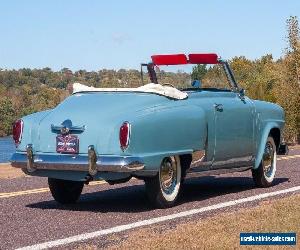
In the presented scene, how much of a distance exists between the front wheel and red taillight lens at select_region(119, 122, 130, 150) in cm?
63

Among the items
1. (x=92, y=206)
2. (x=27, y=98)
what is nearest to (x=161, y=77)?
(x=92, y=206)

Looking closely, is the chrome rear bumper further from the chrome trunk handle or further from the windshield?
the windshield

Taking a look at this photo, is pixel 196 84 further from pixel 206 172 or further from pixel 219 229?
pixel 219 229

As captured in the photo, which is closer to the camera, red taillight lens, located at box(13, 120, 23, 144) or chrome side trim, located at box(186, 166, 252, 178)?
red taillight lens, located at box(13, 120, 23, 144)

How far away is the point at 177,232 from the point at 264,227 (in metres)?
0.81

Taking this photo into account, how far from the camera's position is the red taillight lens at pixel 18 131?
820 centimetres

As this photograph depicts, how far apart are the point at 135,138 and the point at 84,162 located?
0.61 metres

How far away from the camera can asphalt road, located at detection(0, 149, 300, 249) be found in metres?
6.58

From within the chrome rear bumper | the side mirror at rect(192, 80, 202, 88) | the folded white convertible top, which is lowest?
the chrome rear bumper

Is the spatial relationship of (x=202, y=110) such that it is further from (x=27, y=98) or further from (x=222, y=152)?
(x=27, y=98)

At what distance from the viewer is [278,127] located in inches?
417

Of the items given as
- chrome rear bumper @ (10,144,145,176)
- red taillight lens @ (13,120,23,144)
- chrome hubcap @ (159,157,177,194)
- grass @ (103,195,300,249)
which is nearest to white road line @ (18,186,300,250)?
grass @ (103,195,300,249)

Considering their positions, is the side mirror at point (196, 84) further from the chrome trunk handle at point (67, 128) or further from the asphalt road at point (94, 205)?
the chrome trunk handle at point (67, 128)

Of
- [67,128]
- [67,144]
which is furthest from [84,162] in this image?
[67,128]
